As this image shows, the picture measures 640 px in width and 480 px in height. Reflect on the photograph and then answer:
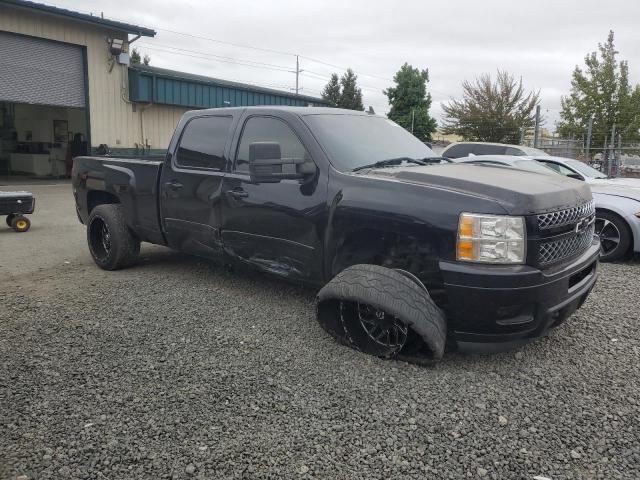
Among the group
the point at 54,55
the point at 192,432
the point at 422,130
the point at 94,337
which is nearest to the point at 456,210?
the point at 192,432

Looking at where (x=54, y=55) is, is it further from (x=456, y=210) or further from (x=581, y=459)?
(x=581, y=459)

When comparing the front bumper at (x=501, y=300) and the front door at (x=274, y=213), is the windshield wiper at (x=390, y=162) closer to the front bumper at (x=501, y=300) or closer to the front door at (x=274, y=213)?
the front door at (x=274, y=213)

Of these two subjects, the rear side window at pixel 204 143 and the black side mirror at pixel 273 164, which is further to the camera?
the rear side window at pixel 204 143

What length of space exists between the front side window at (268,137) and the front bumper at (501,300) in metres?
1.66

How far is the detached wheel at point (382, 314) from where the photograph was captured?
3.30 meters

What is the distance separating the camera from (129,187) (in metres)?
5.75

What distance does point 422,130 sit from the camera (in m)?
40.3

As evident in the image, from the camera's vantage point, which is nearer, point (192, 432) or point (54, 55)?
point (192, 432)

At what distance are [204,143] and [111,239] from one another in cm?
164

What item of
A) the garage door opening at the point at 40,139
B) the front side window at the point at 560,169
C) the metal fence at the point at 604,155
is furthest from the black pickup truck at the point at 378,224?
the garage door opening at the point at 40,139

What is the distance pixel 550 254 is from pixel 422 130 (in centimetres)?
3838

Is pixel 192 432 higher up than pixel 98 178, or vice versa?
pixel 98 178

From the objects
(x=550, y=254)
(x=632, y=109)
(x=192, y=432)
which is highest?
(x=632, y=109)

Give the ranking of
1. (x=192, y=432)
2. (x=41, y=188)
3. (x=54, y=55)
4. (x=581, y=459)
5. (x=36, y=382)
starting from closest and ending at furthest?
(x=581, y=459), (x=192, y=432), (x=36, y=382), (x=54, y=55), (x=41, y=188)
